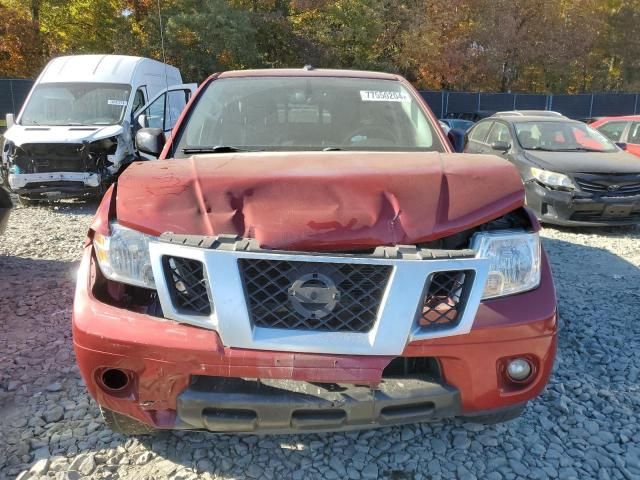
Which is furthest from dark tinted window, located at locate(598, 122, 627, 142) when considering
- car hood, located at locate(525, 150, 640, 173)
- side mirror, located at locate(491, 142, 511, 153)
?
side mirror, located at locate(491, 142, 511, 153)

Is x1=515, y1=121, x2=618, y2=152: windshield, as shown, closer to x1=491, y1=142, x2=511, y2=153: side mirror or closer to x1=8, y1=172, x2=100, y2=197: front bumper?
x1=491, y1=142, x2=511, y2=153: side mirror

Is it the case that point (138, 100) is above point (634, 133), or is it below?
above

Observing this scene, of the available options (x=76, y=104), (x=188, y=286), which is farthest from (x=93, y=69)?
(x=188, y=286)

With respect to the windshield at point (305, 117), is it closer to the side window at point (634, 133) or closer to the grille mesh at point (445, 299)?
the grille mesh at point (445, 299)

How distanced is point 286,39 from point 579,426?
29085 mm

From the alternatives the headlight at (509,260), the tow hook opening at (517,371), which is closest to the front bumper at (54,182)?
the headlight at (509,260)

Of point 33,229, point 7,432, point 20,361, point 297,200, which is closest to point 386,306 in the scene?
point 297,200

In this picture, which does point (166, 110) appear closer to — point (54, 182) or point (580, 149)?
point (54, 182)

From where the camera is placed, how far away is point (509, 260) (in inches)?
80.4

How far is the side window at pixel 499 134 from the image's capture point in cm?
820

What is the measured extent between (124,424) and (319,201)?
1254 millimetres

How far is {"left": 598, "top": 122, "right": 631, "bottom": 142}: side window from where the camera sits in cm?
979

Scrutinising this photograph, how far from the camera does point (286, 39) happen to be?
28.8m

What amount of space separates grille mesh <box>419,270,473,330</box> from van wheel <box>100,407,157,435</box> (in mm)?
1235
